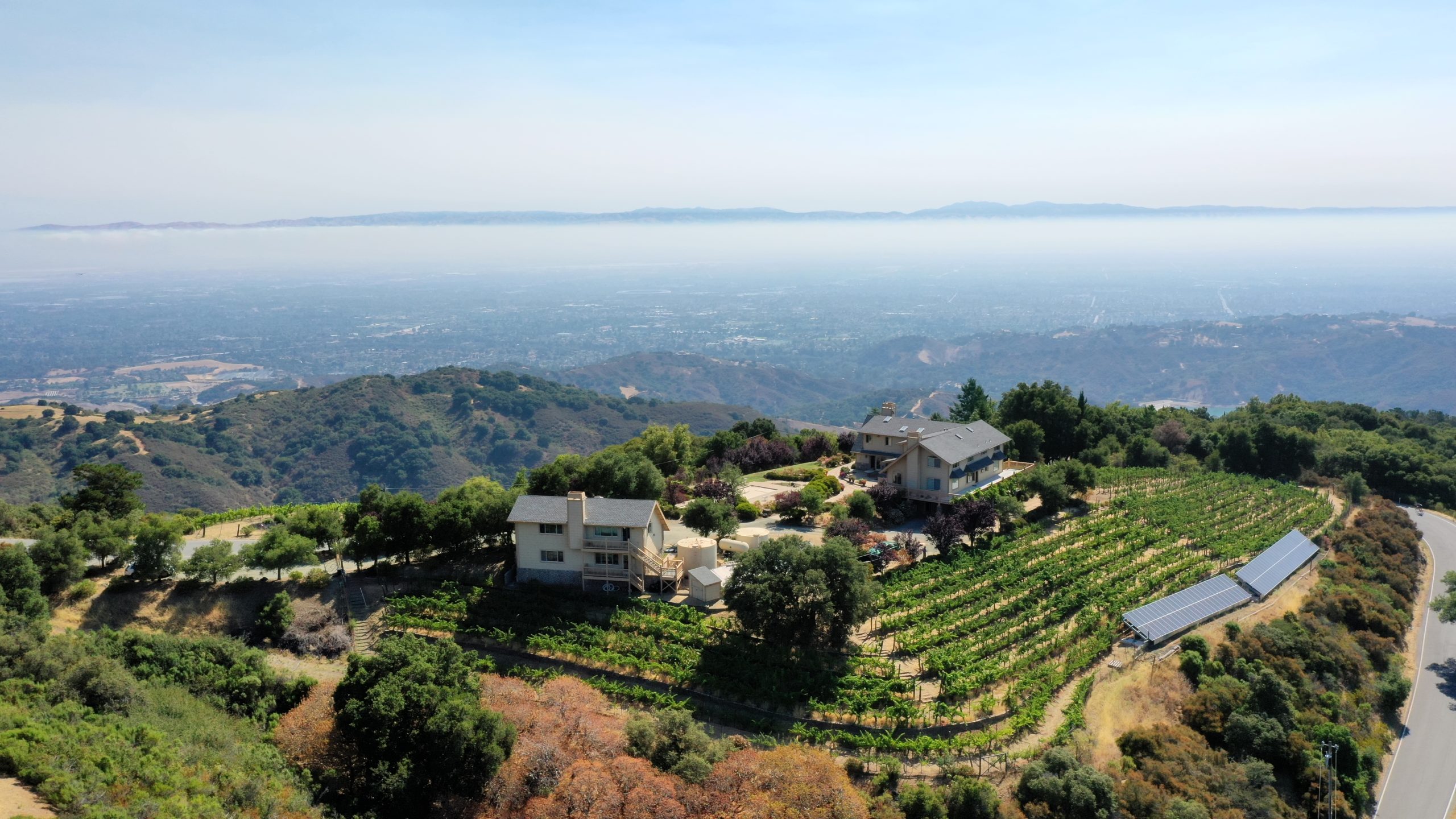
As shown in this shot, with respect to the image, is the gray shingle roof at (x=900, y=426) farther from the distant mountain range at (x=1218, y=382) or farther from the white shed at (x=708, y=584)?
the distant mountain range at (x=1218, y=382)

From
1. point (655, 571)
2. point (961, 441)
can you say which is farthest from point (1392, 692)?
point (655, 571)

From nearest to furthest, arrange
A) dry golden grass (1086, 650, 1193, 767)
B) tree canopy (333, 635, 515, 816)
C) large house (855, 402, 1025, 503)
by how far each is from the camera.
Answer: tree canopy (333, 635, 515, 816) < dry golden grass (1086, 650, 1193, 767) < large house (855, 402, 1025, 503)

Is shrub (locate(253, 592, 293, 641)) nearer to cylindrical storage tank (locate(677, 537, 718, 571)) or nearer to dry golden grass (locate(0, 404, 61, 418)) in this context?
cylindrical storage tank (locate(677, 537, 718, 571))

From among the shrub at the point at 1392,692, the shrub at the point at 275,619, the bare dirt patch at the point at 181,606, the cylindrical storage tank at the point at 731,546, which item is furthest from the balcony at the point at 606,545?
the shrub at the point at 1392,692

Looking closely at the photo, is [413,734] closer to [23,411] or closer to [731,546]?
[731,546]

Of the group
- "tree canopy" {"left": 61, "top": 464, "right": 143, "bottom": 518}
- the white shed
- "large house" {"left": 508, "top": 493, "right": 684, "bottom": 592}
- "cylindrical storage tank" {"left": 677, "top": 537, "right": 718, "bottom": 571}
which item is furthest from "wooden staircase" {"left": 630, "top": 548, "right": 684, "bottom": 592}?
"tree canopy" {"left": 61, "top": 464, "right": 143, "bottom": 518}

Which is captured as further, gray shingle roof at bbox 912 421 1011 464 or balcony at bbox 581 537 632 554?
gray shingle roof at bbox 912 421 1011 464

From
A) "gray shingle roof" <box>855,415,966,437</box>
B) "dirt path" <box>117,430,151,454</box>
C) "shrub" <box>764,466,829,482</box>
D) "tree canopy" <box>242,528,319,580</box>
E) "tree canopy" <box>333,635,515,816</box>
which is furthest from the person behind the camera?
"dirt path" <box>117,430,151,454</box>
